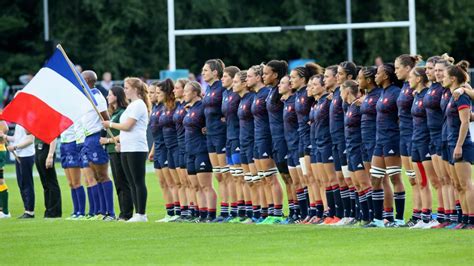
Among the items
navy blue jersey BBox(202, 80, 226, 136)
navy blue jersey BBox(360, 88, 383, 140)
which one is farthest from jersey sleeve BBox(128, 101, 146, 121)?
navy blue jersey BBox(360, 88, 383, 140)

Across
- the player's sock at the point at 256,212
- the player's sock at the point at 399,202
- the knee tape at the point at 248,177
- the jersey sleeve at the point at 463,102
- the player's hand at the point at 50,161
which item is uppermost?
the jersey sleeve at the point at 463,102

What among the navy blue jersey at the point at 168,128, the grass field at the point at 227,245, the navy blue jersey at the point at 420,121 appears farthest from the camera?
the navy blue jersey at the point at 168,128

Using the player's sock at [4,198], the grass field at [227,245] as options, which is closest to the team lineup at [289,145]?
the player's sock at [4,198]

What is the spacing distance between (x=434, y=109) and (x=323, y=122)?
1.85m

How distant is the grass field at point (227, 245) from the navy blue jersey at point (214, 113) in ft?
4.49

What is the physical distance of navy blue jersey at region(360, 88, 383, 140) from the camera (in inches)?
699

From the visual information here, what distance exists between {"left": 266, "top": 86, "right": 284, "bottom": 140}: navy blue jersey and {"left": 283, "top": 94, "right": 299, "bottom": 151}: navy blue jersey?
0.13m

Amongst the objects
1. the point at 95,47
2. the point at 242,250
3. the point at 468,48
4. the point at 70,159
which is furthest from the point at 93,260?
the point at 468,48

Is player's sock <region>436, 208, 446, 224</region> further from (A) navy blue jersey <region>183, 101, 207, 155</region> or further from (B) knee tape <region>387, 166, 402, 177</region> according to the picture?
(A) navy blue jersey <region>183, 101, 207, 155</region>

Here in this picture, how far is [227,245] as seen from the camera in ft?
53.0

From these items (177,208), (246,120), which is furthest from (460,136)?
(177,208)

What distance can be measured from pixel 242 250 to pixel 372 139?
2896 mm

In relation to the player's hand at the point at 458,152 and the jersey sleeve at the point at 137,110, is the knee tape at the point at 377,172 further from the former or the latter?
the jersey sleeve at the point at 137,110

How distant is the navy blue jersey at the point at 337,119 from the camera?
1820 centimetres
